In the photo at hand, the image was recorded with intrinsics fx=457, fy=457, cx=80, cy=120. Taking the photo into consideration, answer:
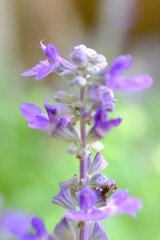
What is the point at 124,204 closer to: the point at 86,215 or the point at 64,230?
the point at 86,215

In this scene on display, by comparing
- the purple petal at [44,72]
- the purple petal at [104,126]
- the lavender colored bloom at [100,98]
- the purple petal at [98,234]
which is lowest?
the purple petal at [98,234]

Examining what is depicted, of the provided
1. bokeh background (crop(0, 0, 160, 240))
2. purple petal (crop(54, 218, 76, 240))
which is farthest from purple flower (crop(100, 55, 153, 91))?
bokeh background (crop(0, 0, 160, 240))

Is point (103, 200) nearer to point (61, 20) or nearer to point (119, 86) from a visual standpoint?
point (119, 86)

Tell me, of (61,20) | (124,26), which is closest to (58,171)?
(124,26)

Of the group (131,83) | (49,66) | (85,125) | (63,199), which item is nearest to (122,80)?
(131,83)

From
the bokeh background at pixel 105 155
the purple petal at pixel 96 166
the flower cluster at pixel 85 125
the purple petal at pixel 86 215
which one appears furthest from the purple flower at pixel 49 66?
the bokeh background at pixel 105 155

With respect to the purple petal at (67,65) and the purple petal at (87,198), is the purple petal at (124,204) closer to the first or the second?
the purple petal at (87,198)

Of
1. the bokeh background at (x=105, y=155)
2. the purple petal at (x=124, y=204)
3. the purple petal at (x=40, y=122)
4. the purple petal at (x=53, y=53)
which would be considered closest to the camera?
the purple petal at (x=124, y=204)
